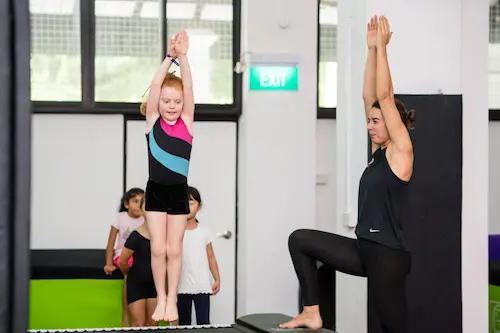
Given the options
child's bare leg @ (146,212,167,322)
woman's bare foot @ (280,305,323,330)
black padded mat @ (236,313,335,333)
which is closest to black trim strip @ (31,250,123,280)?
black padded mat @ (236,313,335,333)

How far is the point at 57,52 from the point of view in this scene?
25.8ft

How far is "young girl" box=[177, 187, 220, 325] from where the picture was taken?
593 centimetres

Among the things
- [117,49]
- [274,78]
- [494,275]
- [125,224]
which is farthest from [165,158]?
[117,49]

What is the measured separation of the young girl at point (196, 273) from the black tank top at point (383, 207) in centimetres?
204

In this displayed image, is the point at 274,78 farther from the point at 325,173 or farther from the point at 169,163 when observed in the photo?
the point at 169,163

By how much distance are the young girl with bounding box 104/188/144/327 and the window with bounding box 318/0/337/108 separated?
258cm

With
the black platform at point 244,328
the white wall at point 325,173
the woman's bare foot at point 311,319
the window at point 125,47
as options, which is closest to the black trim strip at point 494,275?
the white wall at point 325,173

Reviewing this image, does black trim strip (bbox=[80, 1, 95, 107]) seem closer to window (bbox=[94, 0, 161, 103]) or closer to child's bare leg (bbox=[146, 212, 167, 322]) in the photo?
window (bbox=[94, 0, 161, 103])

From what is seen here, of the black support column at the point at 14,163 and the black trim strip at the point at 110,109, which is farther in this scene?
the black trim strip at the point at 110,109

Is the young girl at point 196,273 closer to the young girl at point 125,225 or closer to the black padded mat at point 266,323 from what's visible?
the young girl at point 125,225

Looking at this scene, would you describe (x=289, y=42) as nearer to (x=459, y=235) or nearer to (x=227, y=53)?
(x=227, y=53)

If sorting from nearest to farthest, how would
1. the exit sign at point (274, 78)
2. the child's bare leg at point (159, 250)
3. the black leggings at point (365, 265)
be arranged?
the black leggings at point (365, 265) → the child's bare leg at point (159, 250) → the exit sign at point (274, 78)

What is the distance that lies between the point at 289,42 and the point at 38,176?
2637 mm

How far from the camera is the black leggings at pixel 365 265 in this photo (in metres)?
4.01
